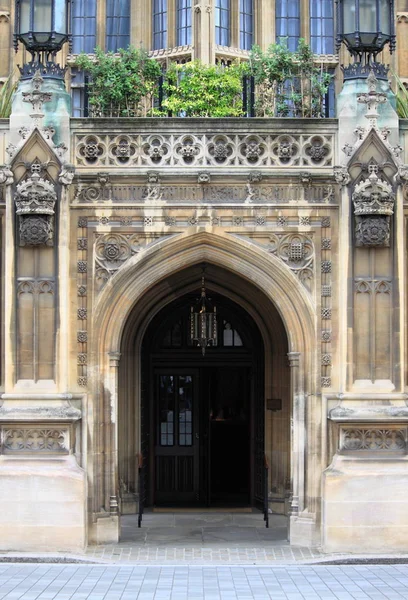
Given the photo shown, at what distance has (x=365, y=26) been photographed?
17250 millimetres

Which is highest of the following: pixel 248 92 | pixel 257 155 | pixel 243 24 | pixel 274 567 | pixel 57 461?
pixel 243 24

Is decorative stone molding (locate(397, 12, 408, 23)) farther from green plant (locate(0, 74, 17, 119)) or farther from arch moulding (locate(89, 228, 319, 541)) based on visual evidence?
arch moulding (locate(89, 228, 319, 541))

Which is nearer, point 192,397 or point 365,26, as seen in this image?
point 365,26

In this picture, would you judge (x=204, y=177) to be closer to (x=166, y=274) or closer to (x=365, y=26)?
(x=166, y=274)

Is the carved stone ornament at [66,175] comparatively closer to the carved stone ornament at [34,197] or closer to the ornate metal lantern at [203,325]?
the carved stone ornament at [34,197]

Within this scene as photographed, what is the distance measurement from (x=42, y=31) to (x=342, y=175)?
4.61 meters

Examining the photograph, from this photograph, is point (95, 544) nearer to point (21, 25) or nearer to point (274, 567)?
point (274, 567)

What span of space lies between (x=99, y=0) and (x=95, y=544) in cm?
1802

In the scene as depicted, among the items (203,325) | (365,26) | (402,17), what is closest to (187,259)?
(203,325)

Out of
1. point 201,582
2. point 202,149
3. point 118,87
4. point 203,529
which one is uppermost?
point 118,87

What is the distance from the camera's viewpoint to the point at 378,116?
54.4 ft

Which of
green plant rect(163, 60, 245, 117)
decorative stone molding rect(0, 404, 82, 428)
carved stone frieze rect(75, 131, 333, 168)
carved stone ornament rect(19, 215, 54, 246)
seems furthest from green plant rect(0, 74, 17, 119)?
decorative stone molding rect(0, 404, 82, 428)

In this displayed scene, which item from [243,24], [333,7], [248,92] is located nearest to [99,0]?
[243,24]

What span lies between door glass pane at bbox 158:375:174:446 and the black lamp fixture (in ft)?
20.4
